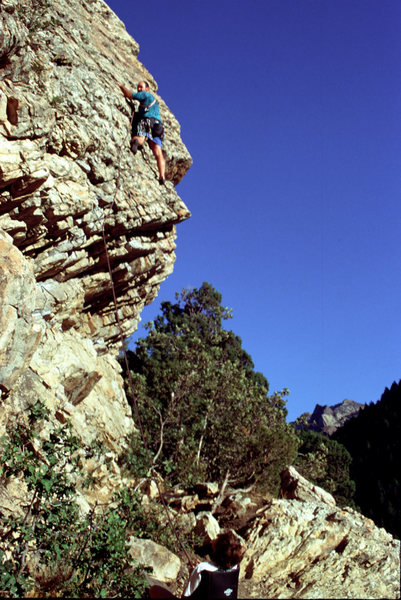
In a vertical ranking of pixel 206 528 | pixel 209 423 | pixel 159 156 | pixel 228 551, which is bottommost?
pixel 228 551

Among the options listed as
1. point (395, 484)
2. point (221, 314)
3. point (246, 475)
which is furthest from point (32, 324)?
point (395, 484)

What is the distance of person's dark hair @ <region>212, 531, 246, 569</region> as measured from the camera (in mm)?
4168

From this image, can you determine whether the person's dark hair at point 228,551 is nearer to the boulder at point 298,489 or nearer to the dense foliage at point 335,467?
the boulder at point 298,489

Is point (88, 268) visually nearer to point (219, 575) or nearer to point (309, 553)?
point (309, 553)

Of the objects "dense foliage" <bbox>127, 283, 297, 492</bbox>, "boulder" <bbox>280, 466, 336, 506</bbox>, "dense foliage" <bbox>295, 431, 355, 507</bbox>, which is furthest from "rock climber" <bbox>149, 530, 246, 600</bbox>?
"dense foliage" <bbox>295, 431, 355, 507</bbox>

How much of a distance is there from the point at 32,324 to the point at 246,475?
8.41m

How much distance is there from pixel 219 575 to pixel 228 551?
0.72 feet

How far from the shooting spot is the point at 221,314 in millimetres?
26969

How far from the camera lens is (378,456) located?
35062 millimetres

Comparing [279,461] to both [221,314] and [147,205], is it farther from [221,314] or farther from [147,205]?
[221,314]

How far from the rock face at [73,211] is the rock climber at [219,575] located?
4.91m

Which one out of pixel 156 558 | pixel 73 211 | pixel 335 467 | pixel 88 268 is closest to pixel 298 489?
pixel 156 558

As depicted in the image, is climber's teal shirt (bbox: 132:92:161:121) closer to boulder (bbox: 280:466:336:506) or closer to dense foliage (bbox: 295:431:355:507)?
boulder (bbox: 280:466:336:506)

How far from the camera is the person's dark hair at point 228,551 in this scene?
164 inches
